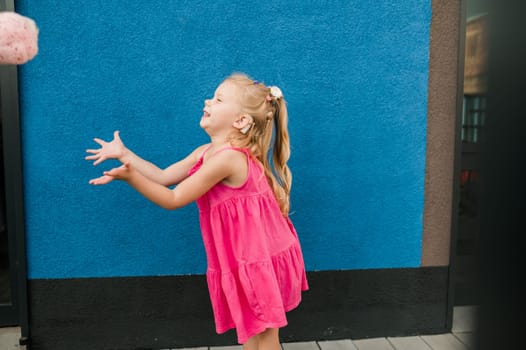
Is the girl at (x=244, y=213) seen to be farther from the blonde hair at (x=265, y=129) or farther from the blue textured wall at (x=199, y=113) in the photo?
the blue textured wall at (x=199, y=113)

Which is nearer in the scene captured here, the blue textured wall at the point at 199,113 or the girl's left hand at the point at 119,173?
the girl's left hand at the point at 119,173

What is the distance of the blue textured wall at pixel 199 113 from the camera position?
2.34 m

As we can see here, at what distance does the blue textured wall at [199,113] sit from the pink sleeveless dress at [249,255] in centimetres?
63

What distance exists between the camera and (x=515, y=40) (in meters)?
0.48

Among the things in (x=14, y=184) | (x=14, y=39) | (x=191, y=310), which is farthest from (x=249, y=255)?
(x=14, y=184)

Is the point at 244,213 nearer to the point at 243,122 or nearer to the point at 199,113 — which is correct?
the point at 243,122

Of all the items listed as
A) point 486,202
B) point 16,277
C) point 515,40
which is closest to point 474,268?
point 486,202

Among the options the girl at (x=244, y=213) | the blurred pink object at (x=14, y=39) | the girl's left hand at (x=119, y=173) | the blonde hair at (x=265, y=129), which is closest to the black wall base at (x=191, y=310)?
the girl at (x=244, y=213)

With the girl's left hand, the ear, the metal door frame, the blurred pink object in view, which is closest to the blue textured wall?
the metal door frame

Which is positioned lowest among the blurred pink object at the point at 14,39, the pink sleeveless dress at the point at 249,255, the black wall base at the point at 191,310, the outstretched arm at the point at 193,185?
the black wall base at the point at 191,310

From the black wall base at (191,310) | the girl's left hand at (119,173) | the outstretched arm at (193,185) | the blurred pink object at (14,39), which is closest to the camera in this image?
the blurred pink object at (14,39)

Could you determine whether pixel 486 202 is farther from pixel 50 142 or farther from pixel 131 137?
pixel 50 142

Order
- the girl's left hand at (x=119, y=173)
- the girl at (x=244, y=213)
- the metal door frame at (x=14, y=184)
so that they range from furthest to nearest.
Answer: the metal door frame at (x=14, y=184) → the girl at (x=244, y=213) → the girl's left hand at (x=119, y=173)

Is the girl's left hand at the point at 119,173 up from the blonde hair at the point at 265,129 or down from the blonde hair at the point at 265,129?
down
